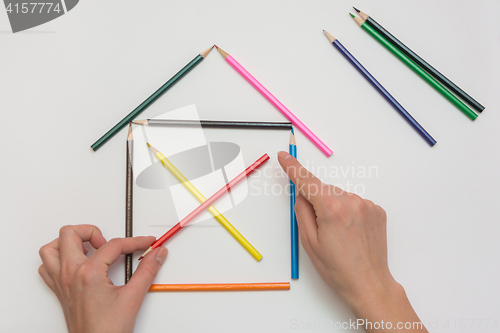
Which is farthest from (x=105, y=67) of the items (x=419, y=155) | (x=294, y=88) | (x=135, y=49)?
(x=419, y=155)

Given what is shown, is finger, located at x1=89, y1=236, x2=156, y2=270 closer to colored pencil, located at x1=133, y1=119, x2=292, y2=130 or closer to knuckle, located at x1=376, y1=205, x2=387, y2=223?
colored pencil, located at x1=133, y1=119, x2=292, y2=130

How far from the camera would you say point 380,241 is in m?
0.78

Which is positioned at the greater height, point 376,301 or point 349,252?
point 349,252

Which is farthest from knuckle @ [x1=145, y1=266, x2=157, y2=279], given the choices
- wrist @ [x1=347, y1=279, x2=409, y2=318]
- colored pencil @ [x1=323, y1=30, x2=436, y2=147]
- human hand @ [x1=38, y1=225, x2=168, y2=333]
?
colored pencil @ [x1=323, y1=30, x2=436, y2=147]

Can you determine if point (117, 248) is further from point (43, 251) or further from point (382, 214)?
point (382, 214)

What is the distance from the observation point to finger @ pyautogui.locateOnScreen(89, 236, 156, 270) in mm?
723

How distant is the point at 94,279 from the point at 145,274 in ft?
0.38

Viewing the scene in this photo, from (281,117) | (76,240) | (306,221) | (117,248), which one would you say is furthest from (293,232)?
(76,240)

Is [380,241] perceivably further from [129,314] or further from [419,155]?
[129,314]

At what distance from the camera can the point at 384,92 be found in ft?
2.93

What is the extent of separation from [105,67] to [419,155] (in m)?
0.95

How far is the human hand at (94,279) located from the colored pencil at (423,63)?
0.88m

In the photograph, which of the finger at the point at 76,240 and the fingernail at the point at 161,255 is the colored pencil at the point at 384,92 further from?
the finger at the point at 76,240

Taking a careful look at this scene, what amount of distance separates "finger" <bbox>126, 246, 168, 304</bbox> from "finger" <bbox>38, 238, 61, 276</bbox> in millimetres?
192
